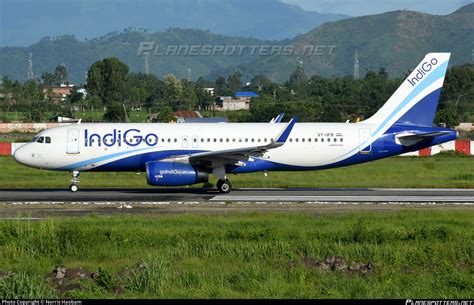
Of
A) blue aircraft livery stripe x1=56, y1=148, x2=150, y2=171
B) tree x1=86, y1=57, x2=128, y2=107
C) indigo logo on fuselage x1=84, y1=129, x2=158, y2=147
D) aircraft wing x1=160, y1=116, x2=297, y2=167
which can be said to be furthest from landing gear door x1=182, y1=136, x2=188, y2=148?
tree x1=86, y1=57, x2=128, y2=107

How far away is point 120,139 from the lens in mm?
40344

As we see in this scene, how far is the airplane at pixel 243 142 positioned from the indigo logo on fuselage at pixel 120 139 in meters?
0.05

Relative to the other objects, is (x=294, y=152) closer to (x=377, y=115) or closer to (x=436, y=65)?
(x=377, y=115)

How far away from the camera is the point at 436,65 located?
140 feet

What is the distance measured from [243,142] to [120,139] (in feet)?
20.4

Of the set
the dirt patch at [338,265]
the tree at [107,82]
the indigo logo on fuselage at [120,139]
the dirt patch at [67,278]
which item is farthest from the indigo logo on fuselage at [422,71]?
the tree at [107,82]

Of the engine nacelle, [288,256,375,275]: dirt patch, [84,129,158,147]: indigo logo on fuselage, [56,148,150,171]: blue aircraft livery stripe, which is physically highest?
[84,129,158,147]: indigo logo on fuselage

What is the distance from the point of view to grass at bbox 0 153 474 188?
45000mm

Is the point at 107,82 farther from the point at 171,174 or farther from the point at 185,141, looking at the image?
the point at 171,174

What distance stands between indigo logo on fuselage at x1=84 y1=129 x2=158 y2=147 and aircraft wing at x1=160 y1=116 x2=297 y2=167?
145 centimetres

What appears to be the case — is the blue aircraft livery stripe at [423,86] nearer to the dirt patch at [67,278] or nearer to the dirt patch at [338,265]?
the dirt patch at [338,265]

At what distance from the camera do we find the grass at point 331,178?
148ft

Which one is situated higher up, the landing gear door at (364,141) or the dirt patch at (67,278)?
the landing gear door at (364,141)

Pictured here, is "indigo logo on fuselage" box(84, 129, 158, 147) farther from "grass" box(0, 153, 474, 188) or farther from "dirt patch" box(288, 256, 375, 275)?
"dirt patch" box(288, 256, 375, 275)
